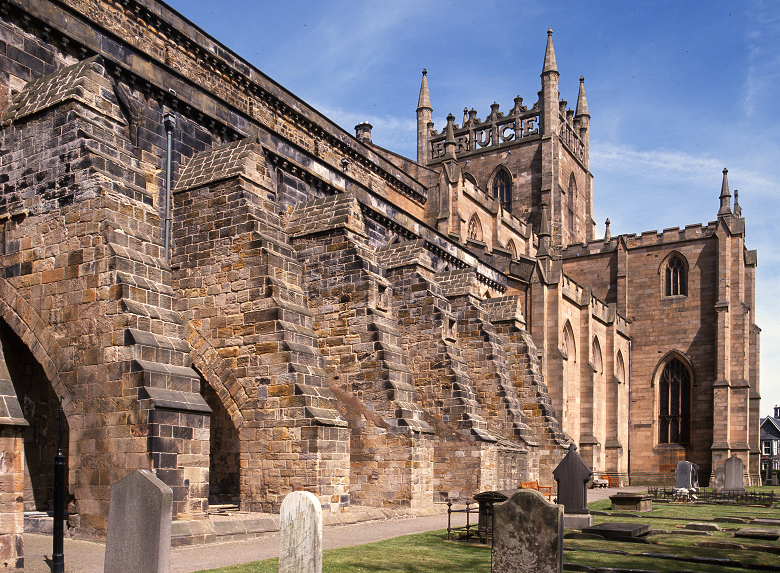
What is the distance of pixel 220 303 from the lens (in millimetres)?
14859

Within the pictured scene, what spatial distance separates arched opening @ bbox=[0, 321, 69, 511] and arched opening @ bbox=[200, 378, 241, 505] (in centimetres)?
311

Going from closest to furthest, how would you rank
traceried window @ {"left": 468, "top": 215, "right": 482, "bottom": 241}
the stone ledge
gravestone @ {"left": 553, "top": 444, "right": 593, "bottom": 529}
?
the stone ledge, gravestone @ {"left": 553, "top": 444, "right": 593, "bottom": 529}, traceried window @ {"left": 468, "top": 215, "right": 482, "bottom": 241}

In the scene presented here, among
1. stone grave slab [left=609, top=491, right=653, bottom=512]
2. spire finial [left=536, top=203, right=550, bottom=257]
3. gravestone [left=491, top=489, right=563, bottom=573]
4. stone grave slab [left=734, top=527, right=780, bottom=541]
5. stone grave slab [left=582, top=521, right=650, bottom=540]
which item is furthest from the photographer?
spire finial [left=536, top=203, right=550, bottom=257]

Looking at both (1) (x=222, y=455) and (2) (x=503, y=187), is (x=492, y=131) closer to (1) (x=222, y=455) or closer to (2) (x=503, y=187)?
(2) (x=503, y=187)

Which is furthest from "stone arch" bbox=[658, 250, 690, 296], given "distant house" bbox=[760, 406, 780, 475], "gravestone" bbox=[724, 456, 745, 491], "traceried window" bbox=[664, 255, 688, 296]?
"distant house" bbox=[760, 406, 780, 475]

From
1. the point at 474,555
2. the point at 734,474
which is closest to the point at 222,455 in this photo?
the point at 474,555

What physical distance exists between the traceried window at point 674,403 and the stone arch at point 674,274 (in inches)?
151

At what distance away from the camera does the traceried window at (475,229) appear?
3897 cm

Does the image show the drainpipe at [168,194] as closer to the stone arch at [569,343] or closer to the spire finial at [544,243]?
the spire finial at [544,243]

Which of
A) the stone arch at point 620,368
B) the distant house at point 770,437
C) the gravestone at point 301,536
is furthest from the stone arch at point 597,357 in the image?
the distant house at point 770,437

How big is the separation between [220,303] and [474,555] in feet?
22.7

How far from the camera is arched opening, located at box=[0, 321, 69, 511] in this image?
12516mm

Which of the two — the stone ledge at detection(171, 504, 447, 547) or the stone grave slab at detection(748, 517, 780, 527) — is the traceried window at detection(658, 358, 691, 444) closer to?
the stone grave slab at detection(748, 517, 780, 527)

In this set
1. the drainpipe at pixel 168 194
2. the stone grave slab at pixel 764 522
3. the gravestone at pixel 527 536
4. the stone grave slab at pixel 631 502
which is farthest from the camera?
the stone grave slab at pixel 631 502
